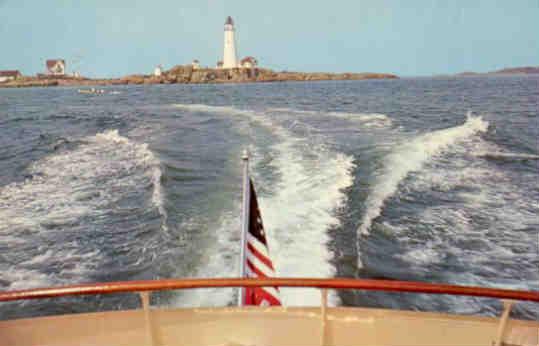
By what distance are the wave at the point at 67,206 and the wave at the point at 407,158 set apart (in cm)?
428

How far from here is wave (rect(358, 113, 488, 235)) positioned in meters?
8.43

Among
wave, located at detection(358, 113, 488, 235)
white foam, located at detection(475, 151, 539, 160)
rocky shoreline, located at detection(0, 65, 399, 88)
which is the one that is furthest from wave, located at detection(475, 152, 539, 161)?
rocky shoreline, located at detection(0, 65, 399, 88)

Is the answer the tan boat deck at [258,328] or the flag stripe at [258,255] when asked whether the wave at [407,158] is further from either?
the tan boat deck at [258,328]

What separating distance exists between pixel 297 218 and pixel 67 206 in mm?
5199

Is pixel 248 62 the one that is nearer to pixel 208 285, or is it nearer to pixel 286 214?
pixel 286 214

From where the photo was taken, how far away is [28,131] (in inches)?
851

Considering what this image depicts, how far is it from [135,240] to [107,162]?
265 inches

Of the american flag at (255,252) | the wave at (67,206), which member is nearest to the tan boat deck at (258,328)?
the american flag at (255,252)

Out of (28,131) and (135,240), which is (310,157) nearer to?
(135,240)

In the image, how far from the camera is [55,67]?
146 meters

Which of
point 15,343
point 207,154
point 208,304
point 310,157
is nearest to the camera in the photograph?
point 15,343

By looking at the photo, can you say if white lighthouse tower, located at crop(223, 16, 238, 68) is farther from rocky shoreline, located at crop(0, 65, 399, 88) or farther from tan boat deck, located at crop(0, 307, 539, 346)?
tan boat deck, located at crop(0, 307, 539, 346)

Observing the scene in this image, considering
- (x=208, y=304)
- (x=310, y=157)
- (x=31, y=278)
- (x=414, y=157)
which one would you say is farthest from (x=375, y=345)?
(x=414, y=157)

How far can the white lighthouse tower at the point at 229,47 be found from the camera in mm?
107125
